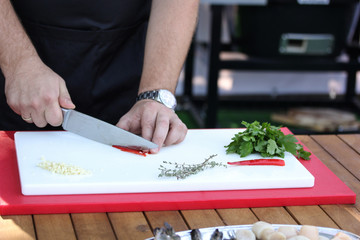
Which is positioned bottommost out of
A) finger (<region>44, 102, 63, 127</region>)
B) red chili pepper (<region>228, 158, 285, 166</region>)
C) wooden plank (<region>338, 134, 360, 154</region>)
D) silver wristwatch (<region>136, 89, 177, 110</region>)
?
wooden plank (<region>338, 134, 360, 154</region>)

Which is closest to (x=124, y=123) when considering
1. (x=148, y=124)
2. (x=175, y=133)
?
(x=148, y=124)

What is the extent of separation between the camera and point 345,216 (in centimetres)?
125

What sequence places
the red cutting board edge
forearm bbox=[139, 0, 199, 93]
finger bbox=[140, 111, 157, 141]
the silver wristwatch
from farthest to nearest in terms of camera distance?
forearm bbox=[139, 0, 199, 93] → the silver wristwatch → finger bbox=[140, 111, 157, 141] → the red cutting board edge

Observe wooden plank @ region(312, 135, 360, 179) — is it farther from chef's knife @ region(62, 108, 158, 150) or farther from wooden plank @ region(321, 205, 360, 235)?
chef's knife @ region(62, 108, 158, 150)

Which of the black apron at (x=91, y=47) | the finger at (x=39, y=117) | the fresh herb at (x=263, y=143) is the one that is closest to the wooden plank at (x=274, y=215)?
the fresh herb at (x=263, y=143)

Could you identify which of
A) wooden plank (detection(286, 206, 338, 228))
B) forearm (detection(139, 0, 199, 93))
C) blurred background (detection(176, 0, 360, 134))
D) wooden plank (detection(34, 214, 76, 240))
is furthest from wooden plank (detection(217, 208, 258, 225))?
blurred background (detection(176, 0, 360, 134))

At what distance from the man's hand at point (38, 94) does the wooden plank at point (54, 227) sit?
1.34ft

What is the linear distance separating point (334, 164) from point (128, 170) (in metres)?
0.60

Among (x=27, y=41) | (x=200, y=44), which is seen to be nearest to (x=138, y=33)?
(x=27, y=41)

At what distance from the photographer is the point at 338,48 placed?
3846mm

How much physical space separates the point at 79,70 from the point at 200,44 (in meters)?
2.73

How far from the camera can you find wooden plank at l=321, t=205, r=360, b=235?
3.93 feet

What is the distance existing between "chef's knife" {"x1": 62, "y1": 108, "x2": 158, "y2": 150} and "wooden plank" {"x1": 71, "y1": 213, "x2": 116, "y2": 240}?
0.33 m

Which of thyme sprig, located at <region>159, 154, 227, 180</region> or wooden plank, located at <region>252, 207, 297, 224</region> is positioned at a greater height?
thyme sprig, located at <region>159, 154, 227, 180</region>
